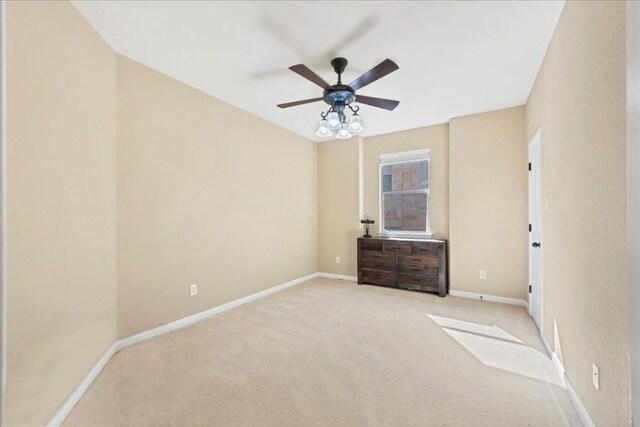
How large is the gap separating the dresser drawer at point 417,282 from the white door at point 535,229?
117 cm

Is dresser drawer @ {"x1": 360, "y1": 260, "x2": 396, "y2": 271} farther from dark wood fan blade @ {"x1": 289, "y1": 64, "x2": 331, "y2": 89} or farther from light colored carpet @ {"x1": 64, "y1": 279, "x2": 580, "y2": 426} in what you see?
dark wood fan blade @ {"x1": 289, "y1": 64, "x2": 331, "y2": 89}

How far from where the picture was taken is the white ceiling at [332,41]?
2.02 m

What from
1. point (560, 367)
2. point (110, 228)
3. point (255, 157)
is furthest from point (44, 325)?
point (560, 367)

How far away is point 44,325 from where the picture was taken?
1.63 meters

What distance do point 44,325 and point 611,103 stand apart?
3.19 meters

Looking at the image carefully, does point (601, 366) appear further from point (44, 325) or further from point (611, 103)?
point (44, 325)

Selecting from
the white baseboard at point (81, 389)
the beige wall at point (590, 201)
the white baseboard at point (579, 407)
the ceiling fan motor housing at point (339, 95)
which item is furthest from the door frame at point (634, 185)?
the white baseboard at point (81, 389)

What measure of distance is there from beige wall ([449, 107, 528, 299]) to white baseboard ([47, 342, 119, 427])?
423 cm

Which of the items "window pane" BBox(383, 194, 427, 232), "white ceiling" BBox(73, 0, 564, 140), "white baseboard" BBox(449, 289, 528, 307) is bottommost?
"white baseboard" BBox(449, 289, 528, 307)

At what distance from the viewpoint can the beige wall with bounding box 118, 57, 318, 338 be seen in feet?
8.70

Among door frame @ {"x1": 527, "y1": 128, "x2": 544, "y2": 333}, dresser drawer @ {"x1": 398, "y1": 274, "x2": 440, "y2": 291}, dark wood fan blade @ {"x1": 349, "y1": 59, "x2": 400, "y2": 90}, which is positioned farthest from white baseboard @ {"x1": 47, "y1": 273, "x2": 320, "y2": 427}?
door frame @ {"x1": 527, "y1": 128, "x2": 544, "y2": 333}

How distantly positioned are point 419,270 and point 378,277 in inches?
27.2

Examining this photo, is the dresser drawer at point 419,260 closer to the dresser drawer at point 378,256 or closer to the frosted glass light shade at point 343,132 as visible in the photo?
the dresser drawer at point 378,256

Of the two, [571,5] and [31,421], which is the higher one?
[571,5]
